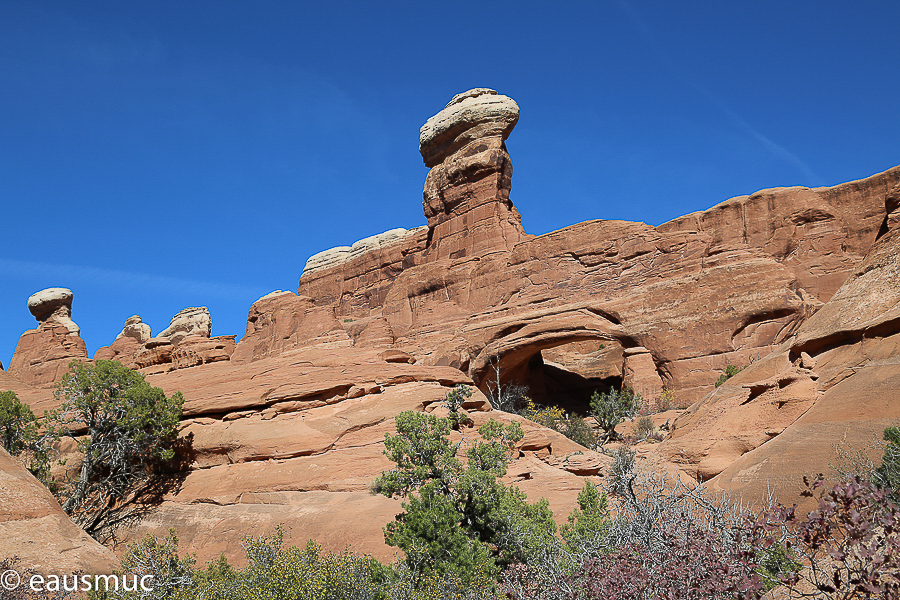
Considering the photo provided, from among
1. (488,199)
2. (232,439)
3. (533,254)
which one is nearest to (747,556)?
(232,439)

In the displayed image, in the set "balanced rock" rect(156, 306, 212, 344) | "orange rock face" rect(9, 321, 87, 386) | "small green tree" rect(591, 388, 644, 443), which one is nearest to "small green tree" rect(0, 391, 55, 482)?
"small green tree" rect(591, 388, 644, 443)

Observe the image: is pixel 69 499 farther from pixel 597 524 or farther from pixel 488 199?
pixel 488 199

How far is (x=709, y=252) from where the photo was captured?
102 feet

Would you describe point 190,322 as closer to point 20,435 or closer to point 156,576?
point 20,435

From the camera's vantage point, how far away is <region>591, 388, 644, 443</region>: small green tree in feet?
80.7

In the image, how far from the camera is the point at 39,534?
10750mm

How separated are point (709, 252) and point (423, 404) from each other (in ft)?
68.3

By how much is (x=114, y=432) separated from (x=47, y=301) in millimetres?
62163

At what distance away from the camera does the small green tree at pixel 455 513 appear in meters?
9.03

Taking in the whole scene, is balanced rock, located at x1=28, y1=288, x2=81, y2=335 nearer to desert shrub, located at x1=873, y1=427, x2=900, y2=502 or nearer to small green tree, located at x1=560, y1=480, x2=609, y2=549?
small green tree, located at x1=560, y1=480, x2=609, y2=549

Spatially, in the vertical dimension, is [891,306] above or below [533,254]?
below

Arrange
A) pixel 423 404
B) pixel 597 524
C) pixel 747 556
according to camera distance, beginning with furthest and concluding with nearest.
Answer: pixel 423 404, pixel 597 524, pixel 747 556

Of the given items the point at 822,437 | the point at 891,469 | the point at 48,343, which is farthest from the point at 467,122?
the point at 48,343

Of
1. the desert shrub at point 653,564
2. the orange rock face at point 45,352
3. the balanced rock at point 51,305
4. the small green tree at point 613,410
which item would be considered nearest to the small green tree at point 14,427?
the desert shrub at point 653,564
